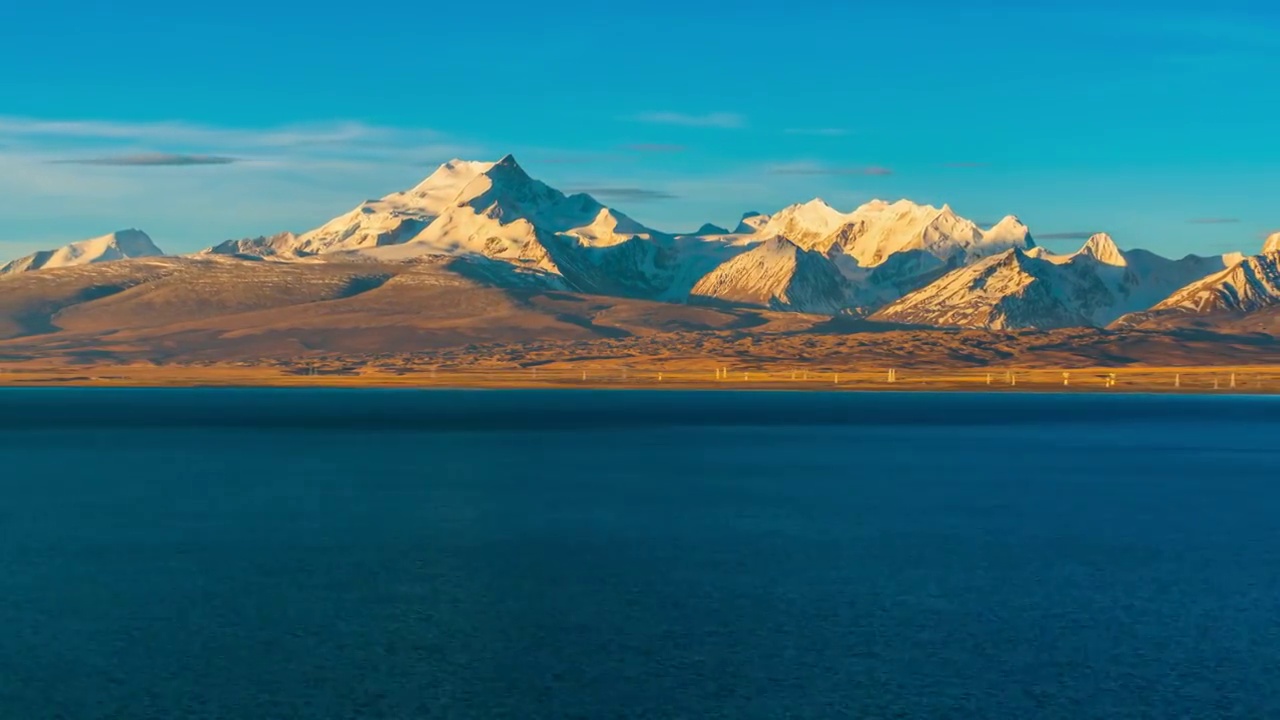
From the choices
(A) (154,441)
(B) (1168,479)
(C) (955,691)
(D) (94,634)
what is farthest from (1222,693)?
(A) (154,441)

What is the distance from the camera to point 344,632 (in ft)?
179

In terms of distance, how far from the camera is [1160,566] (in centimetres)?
7225

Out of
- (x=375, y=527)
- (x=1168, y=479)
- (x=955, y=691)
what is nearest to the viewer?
(x=955, y=691)

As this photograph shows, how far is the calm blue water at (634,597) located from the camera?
45.8m

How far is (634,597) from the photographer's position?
62625 millimetres

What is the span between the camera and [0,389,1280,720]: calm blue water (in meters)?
45.8

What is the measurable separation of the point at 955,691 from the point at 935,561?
28265 mm

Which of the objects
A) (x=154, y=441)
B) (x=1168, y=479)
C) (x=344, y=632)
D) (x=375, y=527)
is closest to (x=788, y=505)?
(x=375, y=527)

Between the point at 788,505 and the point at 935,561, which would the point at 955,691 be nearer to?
the point at 935,561

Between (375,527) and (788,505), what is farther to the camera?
(788,505)

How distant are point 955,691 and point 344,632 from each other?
20.5m

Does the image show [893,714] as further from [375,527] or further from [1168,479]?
[1168,479]

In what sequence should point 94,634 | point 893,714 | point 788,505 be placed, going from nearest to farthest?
point 893,714, point 94,634, point 788,505

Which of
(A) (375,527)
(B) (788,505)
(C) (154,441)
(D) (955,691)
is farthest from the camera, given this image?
(C) (154,441)
